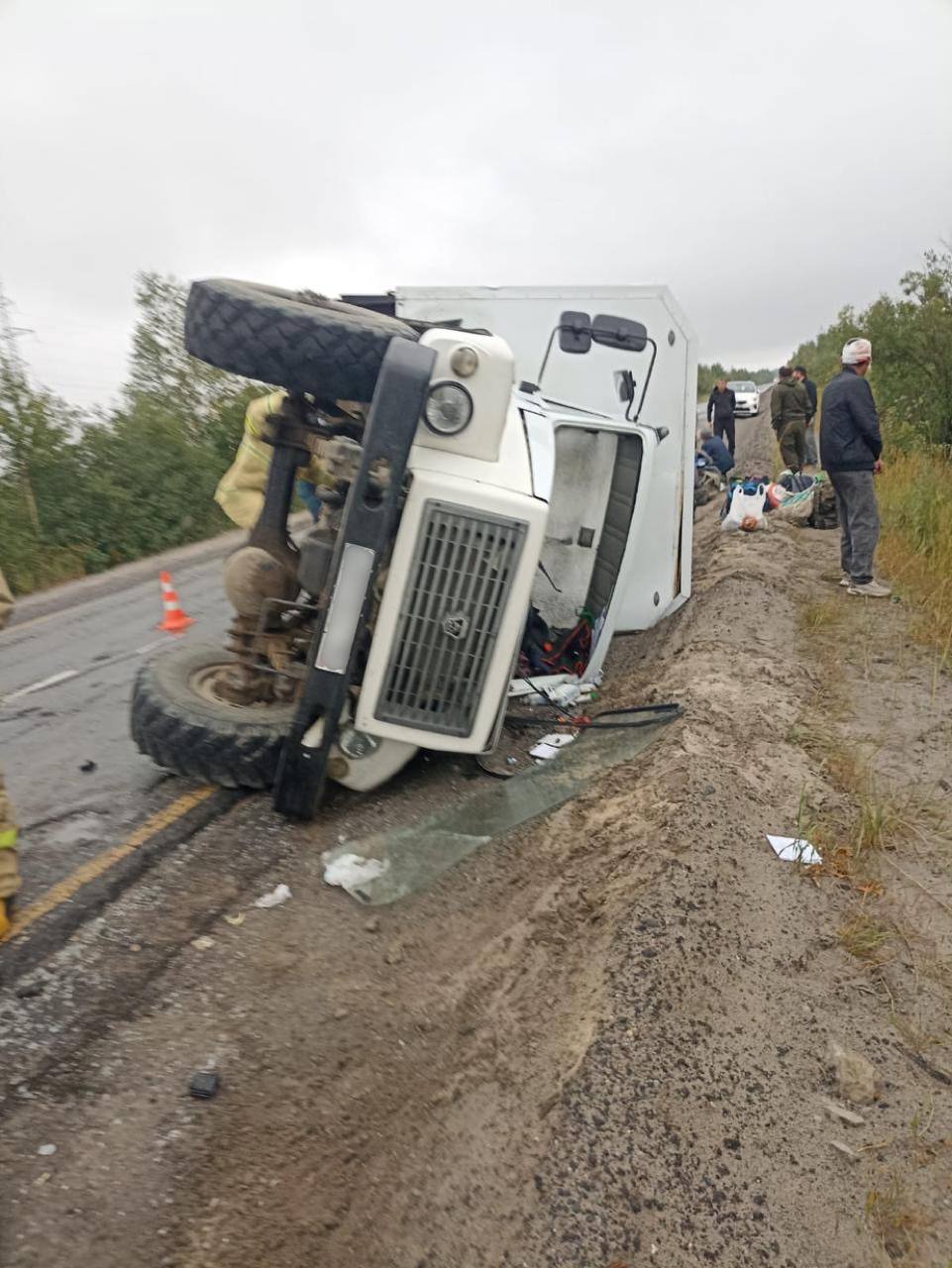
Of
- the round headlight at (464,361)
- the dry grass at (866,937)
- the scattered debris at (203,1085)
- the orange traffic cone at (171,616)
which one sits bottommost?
the orange traffic cone at (171,616)

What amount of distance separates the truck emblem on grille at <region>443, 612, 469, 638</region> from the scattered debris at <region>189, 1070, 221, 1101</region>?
5.22 feet

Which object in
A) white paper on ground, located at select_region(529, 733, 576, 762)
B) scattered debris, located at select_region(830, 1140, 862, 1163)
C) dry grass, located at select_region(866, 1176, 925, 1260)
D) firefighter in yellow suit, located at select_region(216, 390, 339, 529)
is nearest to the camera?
dry grass, located at select_region(866, 1176, 925, 1260)

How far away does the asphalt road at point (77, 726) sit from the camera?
354 cm

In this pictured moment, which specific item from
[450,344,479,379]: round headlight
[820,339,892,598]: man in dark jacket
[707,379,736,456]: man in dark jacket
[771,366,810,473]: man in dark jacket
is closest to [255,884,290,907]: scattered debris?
[450,344,479,379]: round headlight

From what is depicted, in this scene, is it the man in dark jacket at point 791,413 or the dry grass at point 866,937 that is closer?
the dry grass at point 866,937

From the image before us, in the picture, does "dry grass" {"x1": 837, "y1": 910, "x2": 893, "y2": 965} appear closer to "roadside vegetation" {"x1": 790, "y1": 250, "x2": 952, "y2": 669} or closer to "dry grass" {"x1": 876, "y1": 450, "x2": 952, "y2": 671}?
"dry grass" {"x1": 876, "y1": 450, "x2": 952, "y2": 671}

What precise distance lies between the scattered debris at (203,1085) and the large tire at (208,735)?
1395 millimetres

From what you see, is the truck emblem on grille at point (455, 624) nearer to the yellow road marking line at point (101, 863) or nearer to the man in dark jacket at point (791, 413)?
the yellow road marking line at point (101, 863)

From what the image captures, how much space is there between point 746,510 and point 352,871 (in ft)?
21.8

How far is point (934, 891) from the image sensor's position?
2865 mm

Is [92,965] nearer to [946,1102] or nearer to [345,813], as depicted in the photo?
[345,813]

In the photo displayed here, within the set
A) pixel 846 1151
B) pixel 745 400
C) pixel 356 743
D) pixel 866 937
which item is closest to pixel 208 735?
pixel 356 743

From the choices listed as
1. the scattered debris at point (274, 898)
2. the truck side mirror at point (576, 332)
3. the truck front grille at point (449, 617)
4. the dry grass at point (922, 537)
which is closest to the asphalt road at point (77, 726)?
the scattered debris at point (274, 898)

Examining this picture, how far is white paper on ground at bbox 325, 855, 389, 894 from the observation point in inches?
123
